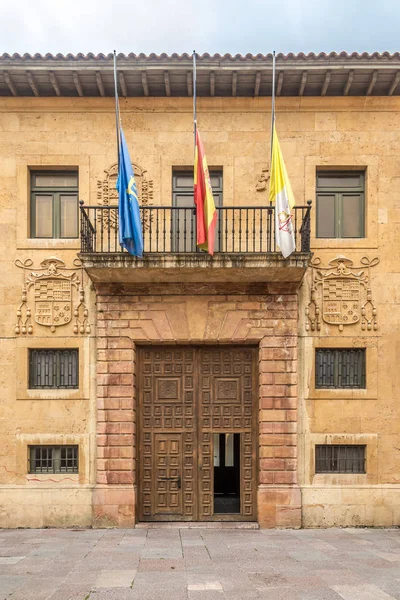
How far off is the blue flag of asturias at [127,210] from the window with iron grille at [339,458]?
5.67 m

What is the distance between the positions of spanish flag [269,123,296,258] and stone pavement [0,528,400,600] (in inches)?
212

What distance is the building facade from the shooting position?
1127 cm

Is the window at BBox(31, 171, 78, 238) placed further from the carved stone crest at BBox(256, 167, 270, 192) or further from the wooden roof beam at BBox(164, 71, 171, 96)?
the carved stone crest at BBox(256, 167, 270, 192)

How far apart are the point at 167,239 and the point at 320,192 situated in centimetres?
351

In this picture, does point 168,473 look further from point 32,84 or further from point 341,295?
point 32,84

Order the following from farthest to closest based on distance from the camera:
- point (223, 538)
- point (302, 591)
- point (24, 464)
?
point (24, 464) → point (223, 538) → point (302, 591)

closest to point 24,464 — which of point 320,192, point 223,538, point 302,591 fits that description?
point 223,538

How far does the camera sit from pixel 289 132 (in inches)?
467

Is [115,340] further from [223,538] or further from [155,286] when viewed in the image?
[223,538]

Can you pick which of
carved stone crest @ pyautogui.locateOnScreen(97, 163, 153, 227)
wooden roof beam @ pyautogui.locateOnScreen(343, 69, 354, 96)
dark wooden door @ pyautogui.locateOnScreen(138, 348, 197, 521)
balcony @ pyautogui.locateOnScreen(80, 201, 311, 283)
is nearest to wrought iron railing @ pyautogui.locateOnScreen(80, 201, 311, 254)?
balcony @ pyautogui.locateOnScreen(80, 201, 311, 283)

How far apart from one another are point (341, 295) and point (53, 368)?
20.8 feet

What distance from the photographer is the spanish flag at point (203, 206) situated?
1056cm

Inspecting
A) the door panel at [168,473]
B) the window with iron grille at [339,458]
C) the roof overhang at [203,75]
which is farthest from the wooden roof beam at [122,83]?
the window with iron grille at [339,458]

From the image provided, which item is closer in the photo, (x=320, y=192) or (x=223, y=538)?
(x=223, y=538)
